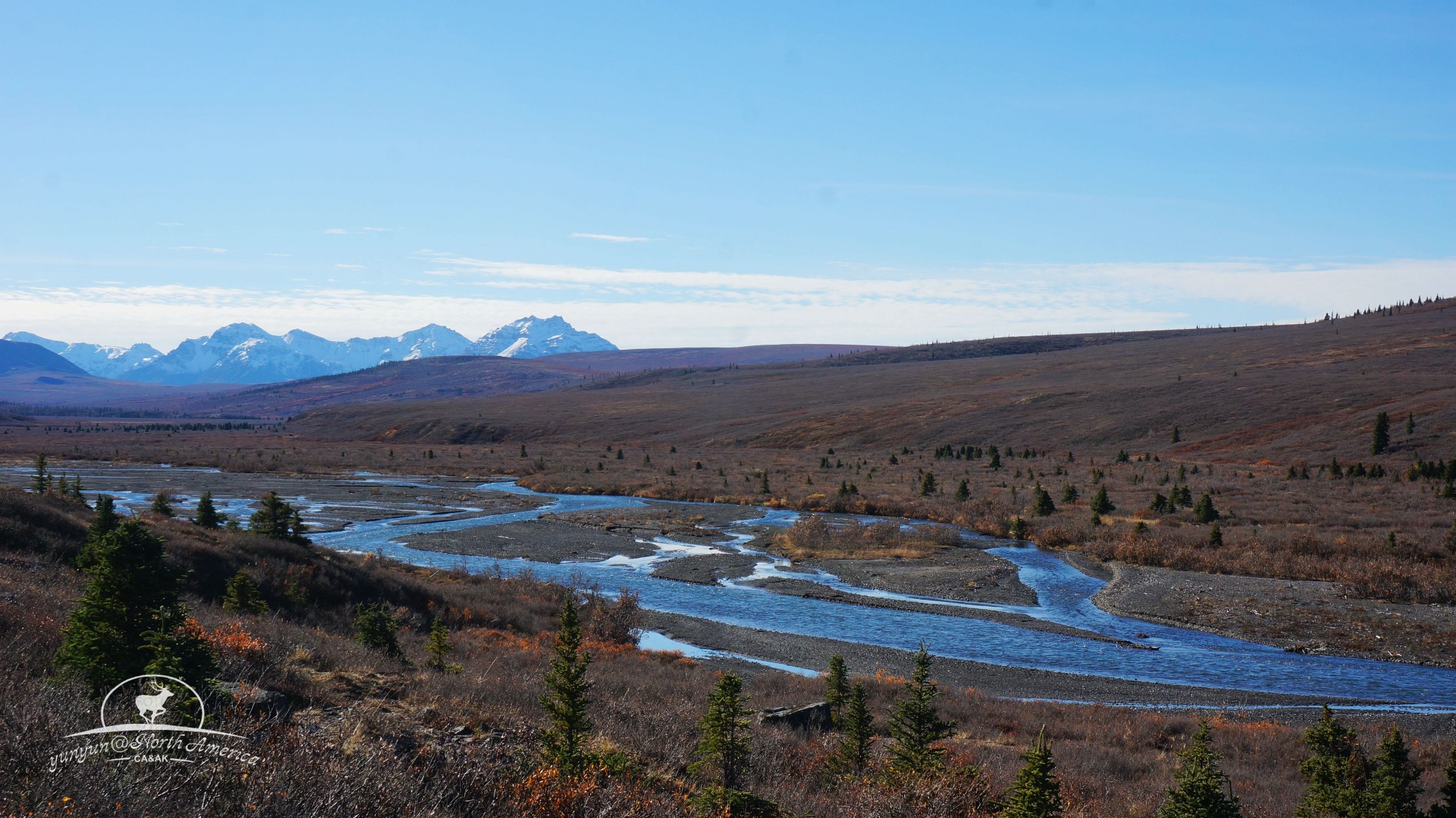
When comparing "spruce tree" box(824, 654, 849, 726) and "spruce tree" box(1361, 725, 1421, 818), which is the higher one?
"spruce tree" box(1361, 725, 1421, 818)

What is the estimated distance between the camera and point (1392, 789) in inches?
335

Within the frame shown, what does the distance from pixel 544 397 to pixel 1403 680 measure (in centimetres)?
16526

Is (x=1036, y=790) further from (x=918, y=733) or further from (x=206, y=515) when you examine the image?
(x=206, y=515)

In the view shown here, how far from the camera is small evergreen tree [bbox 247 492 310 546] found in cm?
2438

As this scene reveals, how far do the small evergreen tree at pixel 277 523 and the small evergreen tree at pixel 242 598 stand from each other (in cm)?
709

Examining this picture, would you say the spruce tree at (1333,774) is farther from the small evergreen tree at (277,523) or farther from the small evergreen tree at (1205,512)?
the small evergreen tree at (1205,512)

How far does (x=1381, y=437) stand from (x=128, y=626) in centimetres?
7240

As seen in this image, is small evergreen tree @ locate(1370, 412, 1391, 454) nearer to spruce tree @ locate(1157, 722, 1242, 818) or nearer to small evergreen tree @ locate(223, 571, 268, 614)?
spruce tree @ locate(1157, 722, 1242, 818)

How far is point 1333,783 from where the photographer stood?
32.0 feet

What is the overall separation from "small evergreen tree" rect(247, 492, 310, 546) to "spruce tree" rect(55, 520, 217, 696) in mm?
17276

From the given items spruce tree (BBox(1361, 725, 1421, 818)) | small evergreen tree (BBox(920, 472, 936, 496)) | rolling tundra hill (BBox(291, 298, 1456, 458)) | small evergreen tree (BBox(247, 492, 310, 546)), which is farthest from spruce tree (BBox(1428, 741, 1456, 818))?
rolling tundra hill (BBox(291, 298, 1456, 458))

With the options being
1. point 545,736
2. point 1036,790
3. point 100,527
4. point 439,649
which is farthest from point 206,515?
point 1036,790

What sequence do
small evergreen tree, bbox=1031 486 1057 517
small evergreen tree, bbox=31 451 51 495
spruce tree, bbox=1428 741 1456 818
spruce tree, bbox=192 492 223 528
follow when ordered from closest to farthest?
spruce tree, bbox=1428 741 1456 818 → spruce tree, bbox=192 492 223 528 → small evergreen tree, bbox=31 451 51 495 → small evergreen tree, bbox=1031 486 1057 517

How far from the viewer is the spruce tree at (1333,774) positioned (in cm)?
905
